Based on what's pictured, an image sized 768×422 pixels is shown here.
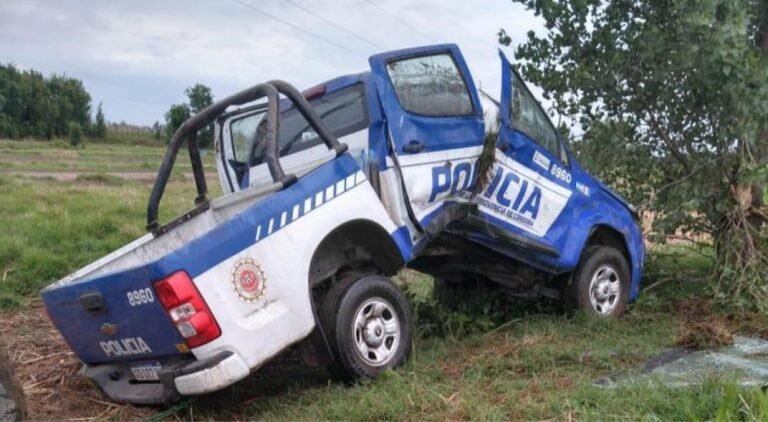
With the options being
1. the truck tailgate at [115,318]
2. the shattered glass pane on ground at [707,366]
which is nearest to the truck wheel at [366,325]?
the truck tailgate at [115,318]

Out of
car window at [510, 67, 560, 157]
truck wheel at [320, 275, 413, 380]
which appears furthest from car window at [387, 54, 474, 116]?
truck wheel at [320, 275, 413, 380]

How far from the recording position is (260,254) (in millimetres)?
4977

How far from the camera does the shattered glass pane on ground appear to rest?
16.5 ft

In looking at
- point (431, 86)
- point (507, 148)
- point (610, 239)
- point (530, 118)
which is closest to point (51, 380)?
point (431, 86)

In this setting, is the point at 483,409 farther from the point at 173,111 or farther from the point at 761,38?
the point at 173,111

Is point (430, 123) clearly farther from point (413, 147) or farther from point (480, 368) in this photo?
point (480, 368)

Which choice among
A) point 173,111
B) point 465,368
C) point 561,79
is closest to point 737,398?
point 465,368

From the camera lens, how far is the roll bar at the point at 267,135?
5430mm

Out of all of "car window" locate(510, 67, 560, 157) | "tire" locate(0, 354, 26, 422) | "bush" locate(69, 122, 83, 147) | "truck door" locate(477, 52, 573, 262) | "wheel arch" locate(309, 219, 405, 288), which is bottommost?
"tire" locate(0, 354, 26, 422)

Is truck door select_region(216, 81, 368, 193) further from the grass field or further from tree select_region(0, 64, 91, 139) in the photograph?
tree select_region(0, 64, 91, 139)

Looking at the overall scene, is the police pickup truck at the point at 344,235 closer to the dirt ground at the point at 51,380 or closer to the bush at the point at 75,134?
the dirt ground at the point at 51,380

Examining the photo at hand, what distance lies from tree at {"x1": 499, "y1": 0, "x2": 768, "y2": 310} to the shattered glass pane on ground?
1766 mm

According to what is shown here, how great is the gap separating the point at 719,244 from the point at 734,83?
1780 mm

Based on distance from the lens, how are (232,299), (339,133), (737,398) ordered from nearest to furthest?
(737,398)
(232,299)
(339,133)
